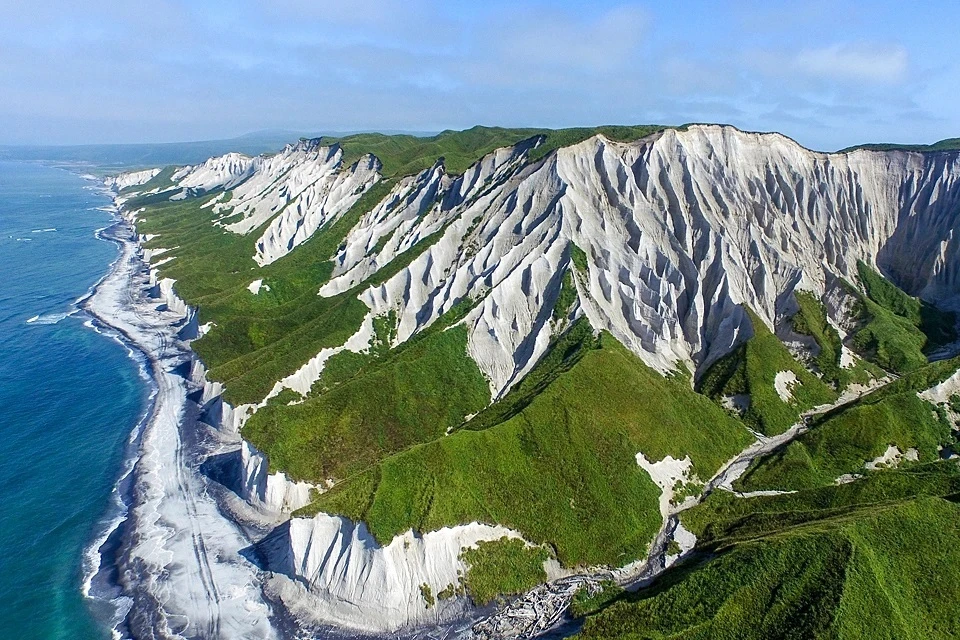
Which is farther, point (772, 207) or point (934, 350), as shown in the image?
point (772, 207)

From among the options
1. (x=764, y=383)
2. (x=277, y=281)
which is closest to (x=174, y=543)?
(x=277, y=281)

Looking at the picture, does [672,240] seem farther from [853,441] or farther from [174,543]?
[174,543]

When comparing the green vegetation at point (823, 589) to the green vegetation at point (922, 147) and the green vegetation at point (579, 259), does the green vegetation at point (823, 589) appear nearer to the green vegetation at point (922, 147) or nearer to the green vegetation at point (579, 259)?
the green vegetation at point (579, 259)

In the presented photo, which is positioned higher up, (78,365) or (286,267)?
(286,267)

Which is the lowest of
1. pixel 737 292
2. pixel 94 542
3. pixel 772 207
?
pixel 94 542

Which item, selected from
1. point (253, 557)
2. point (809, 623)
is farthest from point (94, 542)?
point (809, 623)

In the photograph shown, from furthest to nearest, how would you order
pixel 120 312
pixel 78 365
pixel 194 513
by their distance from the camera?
1. pixel 120 312
2. pixel 78 365
3. pixel 194 513

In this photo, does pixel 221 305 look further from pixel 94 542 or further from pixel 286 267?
pixel 94 542
